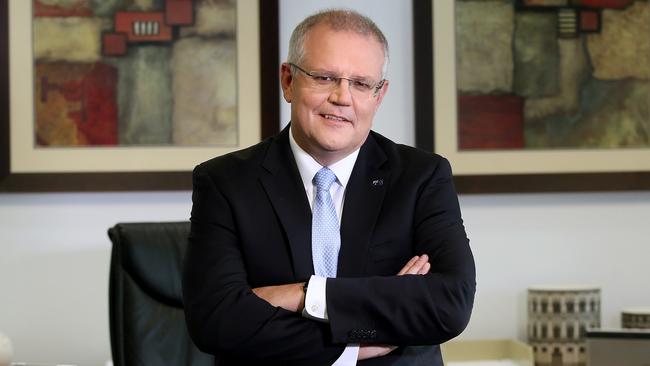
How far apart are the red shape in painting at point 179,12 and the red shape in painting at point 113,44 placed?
17 centimetres

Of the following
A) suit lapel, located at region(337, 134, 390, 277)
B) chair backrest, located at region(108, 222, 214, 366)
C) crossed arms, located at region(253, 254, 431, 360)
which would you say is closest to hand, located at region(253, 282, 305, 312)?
crossed arms, located at region(253, 254, 431, 360)

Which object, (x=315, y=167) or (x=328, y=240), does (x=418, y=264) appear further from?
(x=315, y=167)

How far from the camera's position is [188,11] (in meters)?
3.31

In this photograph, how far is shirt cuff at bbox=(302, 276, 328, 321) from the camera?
6.40 ft

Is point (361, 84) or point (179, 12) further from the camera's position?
point (179, 12)

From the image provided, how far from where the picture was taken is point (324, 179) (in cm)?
208

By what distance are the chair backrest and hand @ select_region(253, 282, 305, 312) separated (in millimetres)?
792

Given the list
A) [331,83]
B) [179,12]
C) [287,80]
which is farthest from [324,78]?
[179,12]

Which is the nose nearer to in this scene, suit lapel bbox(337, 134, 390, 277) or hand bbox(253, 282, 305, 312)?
suit lapel bbox(337, 134, 390, 277)

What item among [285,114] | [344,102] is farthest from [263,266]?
[285,114]

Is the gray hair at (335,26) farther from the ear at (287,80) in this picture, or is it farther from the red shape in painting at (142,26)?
the red shape in painting at (142,26)

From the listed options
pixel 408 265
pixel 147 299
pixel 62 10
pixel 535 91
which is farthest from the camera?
pixel 535 91

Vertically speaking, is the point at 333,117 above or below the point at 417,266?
above

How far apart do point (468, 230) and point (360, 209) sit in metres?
1.46
